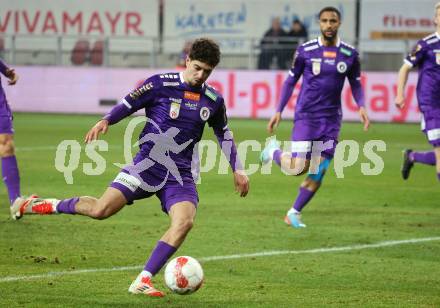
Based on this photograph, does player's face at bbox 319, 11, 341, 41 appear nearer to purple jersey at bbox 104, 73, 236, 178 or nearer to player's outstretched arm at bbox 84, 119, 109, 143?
purple jersey at bbox 104, 73, 236, 178

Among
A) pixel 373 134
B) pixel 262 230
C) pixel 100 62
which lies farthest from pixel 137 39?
pixel 262 230

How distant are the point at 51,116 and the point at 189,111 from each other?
21130 millimetres

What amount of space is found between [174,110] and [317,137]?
4.03 m

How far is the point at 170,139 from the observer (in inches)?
314

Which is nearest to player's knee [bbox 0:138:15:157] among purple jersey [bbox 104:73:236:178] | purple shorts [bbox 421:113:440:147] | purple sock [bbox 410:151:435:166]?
purple jersey [bbox 104:73:236:178]

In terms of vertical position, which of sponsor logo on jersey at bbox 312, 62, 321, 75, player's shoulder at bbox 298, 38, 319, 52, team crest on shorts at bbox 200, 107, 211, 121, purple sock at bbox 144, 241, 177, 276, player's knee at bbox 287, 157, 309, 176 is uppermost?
player's shoulder at bbox 298, 38, 319, 52

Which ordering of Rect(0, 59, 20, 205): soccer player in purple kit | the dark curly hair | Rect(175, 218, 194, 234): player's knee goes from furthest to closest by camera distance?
1. Rect(0, 59, 20, 205): soccer player in purple kit
2. the dark curly hair
3. Rect(175, 218, 194, 234): player's knee

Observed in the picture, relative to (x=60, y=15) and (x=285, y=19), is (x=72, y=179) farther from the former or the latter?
(x=60, y=15)

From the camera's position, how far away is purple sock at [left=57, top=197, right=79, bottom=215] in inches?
314

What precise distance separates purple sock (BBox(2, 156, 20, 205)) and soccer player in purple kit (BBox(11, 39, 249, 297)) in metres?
3.13

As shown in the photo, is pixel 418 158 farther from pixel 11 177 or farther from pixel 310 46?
pixel 11 177

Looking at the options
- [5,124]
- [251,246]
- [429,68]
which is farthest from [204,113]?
[429,68]

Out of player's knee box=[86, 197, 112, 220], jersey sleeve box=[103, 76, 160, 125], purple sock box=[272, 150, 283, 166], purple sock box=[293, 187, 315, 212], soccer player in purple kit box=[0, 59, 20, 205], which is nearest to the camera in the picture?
player's knee box=[86, 197, 112, 220]

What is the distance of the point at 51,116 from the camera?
28609mm
